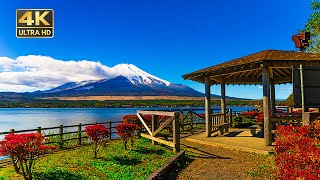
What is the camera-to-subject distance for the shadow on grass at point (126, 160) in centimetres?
1048

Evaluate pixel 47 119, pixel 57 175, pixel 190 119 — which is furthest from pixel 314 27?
pixel 47 119

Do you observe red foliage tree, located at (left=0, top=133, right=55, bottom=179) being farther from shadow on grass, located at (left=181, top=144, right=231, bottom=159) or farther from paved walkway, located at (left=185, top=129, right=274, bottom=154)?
paved walkway, located at (left=185, top=129, right=274, bottom=154)

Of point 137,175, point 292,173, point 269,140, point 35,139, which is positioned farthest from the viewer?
point 269,140

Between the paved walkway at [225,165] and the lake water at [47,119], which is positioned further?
the lake water at [47,119]

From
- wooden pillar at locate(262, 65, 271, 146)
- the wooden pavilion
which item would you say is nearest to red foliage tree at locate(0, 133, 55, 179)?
the wooden pavilion

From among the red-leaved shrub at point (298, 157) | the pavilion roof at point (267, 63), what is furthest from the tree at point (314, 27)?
the red-leaved shrub at point (298, 157)

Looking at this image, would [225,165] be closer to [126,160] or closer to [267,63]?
[126,160]

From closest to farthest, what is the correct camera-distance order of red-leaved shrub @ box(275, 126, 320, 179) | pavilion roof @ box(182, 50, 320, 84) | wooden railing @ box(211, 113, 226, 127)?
red-leaved shrub @ box(275, 126, 320, 179), pavilion roof @ box(182, 50, 320, 84), wooden railing @ box(211, 113, 226, 127)

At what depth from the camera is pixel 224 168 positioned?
968 cm

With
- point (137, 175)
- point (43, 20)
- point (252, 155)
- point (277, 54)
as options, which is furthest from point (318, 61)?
point (43, 20)

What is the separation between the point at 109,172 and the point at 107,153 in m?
2.94

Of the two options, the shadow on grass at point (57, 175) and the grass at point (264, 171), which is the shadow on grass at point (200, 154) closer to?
the grass at point (264, 171)

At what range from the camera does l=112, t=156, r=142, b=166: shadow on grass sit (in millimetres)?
10481

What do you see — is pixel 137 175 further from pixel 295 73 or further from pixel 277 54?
pixel 277 54
